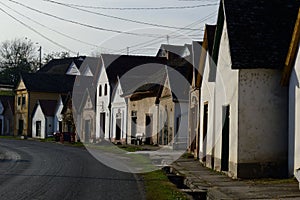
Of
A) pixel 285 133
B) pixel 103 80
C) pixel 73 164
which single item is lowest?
pixel 73 164

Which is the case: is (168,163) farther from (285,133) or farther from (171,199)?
(171,199)

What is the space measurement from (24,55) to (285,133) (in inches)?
3350

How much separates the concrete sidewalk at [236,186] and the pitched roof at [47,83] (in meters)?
48.5

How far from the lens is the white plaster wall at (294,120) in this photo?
1582cm

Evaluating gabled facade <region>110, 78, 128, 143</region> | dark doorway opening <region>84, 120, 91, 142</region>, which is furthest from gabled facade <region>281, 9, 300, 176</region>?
dark doorway opening <region>84, 120, 91, 142</region>

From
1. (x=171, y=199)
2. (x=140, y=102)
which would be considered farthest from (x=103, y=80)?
(x=171, y=199)

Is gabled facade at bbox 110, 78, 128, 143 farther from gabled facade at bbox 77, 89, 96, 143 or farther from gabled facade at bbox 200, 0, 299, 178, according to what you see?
gabled facade at bbox 200, 0, 299, 178

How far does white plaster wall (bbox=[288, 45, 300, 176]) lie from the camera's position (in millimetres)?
15823

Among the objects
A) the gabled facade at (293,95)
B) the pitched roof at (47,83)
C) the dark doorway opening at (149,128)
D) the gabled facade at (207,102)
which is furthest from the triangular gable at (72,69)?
the gabled facade at (293,95)

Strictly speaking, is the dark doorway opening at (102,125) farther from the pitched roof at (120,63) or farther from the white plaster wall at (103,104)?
the pitched roof at (120,63)

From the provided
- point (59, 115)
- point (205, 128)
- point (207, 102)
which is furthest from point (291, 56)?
point (59, 115)

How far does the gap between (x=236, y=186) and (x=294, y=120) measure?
8.14ft

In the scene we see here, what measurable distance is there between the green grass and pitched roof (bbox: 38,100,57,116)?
1658 inches

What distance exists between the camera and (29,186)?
51.1ft
